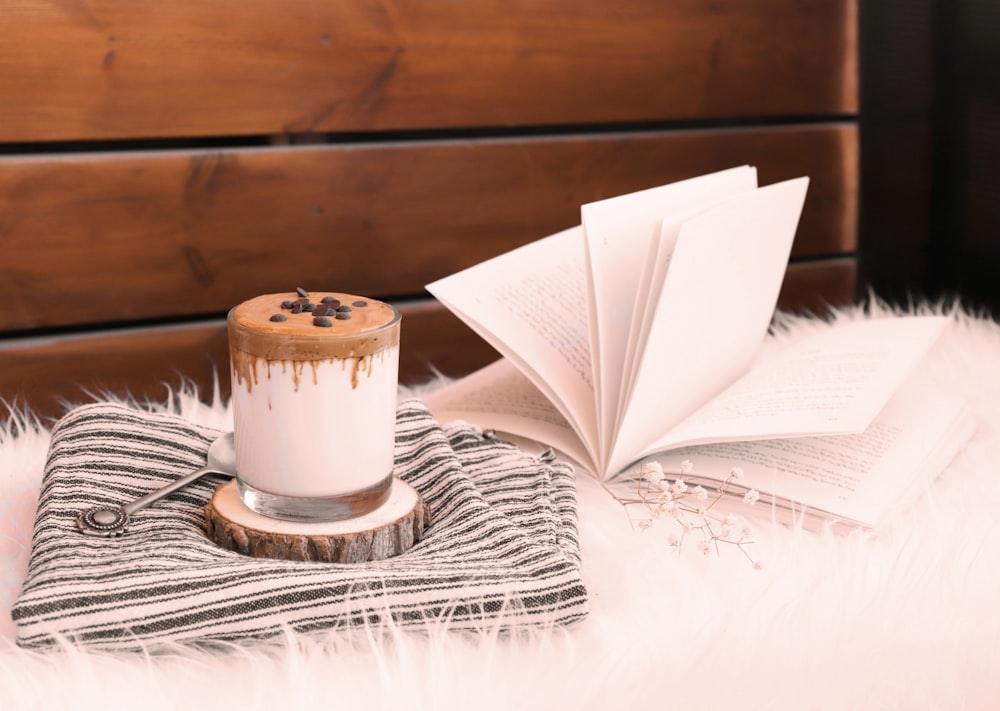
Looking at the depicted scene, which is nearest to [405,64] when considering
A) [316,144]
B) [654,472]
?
[316,144]

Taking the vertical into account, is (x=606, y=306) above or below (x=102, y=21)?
below

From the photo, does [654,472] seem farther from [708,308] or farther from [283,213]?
[283,213]

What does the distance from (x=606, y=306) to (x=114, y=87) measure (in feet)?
1.81

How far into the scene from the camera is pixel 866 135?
1414 millimetres

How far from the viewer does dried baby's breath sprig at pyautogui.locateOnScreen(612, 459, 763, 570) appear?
590mm

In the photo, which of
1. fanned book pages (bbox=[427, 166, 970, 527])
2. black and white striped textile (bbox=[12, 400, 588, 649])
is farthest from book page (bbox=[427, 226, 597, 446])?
black and white striped textile (bbox=[12, 400, 588, 649])

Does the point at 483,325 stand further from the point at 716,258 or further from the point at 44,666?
the point at 44,666

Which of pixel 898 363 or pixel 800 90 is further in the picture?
pixel 800 90

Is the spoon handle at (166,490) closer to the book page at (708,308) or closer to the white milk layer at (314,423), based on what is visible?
the white milk layer at (314,423)

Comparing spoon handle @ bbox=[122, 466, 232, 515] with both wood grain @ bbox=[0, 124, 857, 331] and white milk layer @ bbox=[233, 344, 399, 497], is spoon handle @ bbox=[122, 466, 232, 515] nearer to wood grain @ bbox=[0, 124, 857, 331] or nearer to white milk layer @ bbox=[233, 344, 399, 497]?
white milk layer @ bbox=[233, 344, 399, 497]

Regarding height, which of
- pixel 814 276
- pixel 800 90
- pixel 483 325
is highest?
pixel 800 90

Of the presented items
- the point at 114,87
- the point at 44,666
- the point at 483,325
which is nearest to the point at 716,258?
the point at 483,325

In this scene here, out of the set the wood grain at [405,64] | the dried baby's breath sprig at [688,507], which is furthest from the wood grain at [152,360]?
the dried baby's breath sprig at [688,507]

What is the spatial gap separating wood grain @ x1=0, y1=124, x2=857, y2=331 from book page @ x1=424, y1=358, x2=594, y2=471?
305 mm
